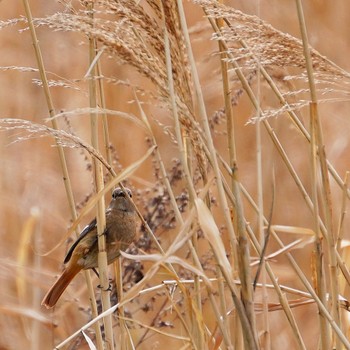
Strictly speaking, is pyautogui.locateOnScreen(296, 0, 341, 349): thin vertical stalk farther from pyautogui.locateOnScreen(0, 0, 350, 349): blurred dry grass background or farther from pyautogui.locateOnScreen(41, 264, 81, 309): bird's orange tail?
pyautogui.locateOnScreen(0, 0, 350, 349): blurred dry grass background

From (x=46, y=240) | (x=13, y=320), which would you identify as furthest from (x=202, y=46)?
(x=13, y=320)

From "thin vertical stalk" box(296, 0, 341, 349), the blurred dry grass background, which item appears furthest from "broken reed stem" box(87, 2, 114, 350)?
the blurred dry grass background

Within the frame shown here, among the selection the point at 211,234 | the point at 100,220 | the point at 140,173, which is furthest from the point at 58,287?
the point at 140,173

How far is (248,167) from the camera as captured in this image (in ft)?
14.8

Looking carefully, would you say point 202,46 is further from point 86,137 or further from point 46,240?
point 46,240

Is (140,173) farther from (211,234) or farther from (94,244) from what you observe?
(211,234)

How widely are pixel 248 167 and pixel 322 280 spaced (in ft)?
8.48

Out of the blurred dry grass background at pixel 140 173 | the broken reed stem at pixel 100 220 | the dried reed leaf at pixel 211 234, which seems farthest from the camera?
the blurred dry grass background at pixel 140 173

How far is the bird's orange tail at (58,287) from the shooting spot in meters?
2.90

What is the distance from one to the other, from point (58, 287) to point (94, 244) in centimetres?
18

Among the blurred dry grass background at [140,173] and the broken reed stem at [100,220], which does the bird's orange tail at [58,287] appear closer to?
the blurred dry grass background at [140,173]

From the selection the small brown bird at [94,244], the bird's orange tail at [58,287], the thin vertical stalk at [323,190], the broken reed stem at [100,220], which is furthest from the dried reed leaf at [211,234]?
the bird's orange tail at [58,287]

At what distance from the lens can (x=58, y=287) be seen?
294 centimetres

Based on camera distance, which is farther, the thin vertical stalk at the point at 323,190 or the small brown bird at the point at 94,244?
the small brown bird at the point at 94,244
